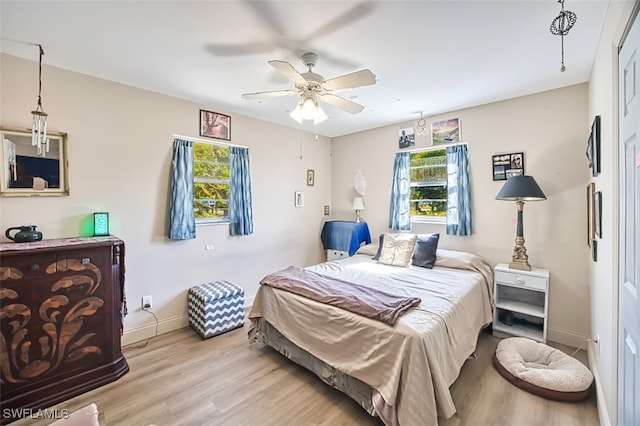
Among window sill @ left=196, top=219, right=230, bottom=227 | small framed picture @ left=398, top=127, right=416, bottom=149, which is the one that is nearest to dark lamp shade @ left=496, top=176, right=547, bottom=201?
small framed picture @ left=398, top=127, right=416, bottom=149

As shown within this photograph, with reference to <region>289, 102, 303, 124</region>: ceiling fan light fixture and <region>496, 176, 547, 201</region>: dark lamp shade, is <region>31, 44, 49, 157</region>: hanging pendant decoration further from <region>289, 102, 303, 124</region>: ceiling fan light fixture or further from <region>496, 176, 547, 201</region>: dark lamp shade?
<region>496, 176, 547, 201</region>: dark lamp shade

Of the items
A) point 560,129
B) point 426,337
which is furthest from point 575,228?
point 426,337

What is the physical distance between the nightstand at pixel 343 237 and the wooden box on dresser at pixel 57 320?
3029 millimetres

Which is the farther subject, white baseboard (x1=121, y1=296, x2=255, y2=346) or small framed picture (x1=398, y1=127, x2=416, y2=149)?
small framed picture (x1=398, y1=127, x2=416, y2=149)

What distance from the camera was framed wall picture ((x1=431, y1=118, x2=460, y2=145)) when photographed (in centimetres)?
365

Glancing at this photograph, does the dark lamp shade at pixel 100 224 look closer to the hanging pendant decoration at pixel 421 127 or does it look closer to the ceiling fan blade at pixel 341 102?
the ceiling fan blade at pixel 341 102

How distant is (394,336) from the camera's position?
5.85 ft

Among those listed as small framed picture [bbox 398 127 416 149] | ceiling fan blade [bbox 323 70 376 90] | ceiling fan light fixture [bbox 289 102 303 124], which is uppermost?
small framed picture [bbox 398 127 416 149]

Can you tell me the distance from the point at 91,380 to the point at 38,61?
2775 mm

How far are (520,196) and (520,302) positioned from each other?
4.17 ft

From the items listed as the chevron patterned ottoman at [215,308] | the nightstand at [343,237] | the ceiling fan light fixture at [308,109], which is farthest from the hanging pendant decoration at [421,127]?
the chevron patterned ottoman at [215,308]

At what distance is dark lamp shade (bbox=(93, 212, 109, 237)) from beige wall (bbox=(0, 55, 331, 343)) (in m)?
0.09

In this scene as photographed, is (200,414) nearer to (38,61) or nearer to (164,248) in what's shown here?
(164,248)

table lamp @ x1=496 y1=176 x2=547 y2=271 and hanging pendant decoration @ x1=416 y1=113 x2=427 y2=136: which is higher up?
hanging pendant decoration @ x1=416 y1=113 x2=427 y2=136
